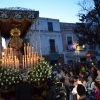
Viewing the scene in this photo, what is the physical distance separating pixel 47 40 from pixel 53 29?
1920 mm

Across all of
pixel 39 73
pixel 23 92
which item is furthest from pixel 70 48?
pixel 23 92

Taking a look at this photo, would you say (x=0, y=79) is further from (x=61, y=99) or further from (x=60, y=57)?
(x=60, y=57)

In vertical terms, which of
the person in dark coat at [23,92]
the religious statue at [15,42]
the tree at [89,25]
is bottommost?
the person in dark coat at [23,92]

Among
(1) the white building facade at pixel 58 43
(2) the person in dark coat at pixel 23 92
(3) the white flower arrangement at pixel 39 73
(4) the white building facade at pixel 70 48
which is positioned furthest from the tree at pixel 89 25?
(2) the person in dark coat at pixel 23 92

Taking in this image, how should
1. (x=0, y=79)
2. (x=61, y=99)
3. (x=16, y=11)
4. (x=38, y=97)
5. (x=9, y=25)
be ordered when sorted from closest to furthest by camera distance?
(x=61, y=99), (x=0, y=79), (x=38, y=97), (x=16, y=11), (x=9, y=25)

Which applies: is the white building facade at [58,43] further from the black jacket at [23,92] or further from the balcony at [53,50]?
the black jacket at [23,92]

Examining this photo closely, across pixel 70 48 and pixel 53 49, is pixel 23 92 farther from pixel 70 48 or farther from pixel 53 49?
pixel 70 48

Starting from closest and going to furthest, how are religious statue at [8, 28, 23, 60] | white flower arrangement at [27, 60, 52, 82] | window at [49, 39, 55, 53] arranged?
white flower arrangement at [27, 60, 52, 82]
religious statue at [8, 28, 23, 60]
window at [49, 39, 55, 53]

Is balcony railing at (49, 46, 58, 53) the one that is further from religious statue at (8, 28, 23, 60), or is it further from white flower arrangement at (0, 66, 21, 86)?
white flower arrangement at (0, 66, 21, 86)

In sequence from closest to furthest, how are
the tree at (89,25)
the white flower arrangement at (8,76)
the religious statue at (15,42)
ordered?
the white flower arrangement at (8,76) < the religious statue at (15,42) < the tree at (89,25)

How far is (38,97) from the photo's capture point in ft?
24.2

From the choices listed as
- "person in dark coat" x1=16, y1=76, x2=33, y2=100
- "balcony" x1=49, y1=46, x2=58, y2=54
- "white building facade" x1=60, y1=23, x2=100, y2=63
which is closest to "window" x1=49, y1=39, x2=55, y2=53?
"balcony" x1=49, y1=46, x2=58, y2=54

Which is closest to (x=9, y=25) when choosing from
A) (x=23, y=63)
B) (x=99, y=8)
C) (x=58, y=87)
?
(x=23, y=63)

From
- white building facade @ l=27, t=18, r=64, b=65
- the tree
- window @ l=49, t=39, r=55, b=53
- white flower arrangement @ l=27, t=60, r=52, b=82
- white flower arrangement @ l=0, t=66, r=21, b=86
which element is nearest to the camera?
white flower arrangement @ l=0, t=66, r=21, b=86
